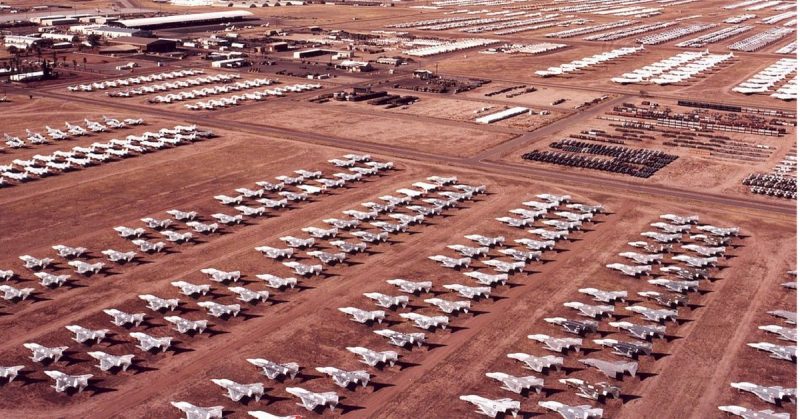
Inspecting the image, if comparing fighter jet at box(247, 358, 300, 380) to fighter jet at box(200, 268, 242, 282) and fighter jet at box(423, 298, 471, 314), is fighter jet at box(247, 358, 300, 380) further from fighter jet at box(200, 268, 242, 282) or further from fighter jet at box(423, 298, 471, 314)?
fighter jet at box(200, 268, 242, 282)

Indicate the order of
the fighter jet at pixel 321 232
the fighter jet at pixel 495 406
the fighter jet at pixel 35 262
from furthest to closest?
the fighter jet at pixel 321 232, the fighter jet at pixel 35 262, the fighter jet at pixel 495 406

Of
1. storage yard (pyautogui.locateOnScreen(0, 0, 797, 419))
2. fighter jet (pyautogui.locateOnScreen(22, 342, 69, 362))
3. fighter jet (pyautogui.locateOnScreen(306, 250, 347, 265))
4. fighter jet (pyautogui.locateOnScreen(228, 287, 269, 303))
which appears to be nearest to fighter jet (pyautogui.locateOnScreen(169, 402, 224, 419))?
storage yard (pyautogui.locateOnScreen(0, 0, 797, 419))

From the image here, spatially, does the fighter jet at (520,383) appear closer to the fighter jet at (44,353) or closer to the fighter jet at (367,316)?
the fighter jet at (367,316)

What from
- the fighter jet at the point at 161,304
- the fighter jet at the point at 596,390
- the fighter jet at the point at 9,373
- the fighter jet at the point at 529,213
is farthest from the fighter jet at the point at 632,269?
the fighter jet at the point at 9,373

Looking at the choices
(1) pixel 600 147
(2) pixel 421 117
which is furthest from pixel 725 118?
(2) pixel 421 117

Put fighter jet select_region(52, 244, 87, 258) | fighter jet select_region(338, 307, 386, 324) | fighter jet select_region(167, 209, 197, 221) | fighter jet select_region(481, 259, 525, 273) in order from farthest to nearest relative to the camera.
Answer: fighter jet select_region(167, 209, 197, 221) → fighter jet select_region(52, 244, 87, 258) → fighter jet select_region(481, 259, 525, 273) → fighter jet select_region(338, 307, 386, 324)

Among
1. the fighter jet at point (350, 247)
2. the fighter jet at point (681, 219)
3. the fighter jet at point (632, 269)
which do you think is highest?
the fighter jet at point (350, 247)
